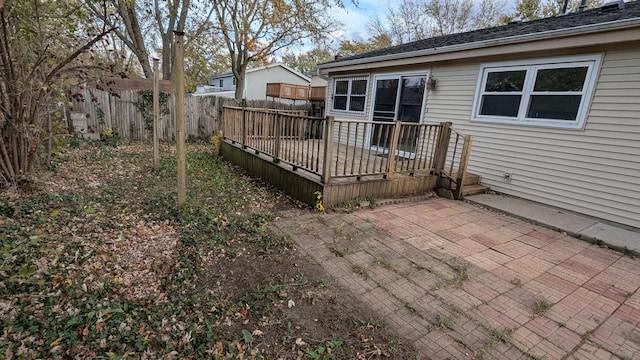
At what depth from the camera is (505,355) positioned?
190cm

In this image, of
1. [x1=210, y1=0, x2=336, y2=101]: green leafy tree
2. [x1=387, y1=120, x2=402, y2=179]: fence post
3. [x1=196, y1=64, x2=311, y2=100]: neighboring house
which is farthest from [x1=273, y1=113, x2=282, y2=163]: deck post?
[x1=196, y1=64, x2=311, y2=100]: neighboring house

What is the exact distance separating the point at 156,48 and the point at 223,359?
74.1 ft

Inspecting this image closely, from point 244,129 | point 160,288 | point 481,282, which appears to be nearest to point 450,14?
point 244,129

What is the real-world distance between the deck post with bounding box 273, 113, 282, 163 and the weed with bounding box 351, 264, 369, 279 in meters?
2.94

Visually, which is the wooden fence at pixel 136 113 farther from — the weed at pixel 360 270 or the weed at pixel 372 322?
the weed at pixel 372 322

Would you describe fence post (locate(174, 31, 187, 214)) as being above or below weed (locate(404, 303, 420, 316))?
above

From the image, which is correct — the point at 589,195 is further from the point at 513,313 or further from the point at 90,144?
the point at 90,144

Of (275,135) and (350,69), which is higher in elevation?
(350,69)

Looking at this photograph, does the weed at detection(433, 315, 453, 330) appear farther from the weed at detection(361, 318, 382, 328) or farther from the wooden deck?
the wooden deck

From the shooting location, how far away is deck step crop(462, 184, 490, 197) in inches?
214

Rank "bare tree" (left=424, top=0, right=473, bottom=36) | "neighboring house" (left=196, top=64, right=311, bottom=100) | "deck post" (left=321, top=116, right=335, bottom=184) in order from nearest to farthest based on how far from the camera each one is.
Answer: "deck post" (left=321, top=116, right=335, bottom=184) → "bare tree" (left=424, top=0, right=473, bottom=36) → "neighboring house" (left=196, top=64, right=311, bottom=100)

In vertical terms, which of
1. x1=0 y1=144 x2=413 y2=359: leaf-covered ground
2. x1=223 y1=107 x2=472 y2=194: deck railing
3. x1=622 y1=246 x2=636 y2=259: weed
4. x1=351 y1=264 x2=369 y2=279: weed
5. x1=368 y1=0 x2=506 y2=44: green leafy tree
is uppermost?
x1=368 y1=0 x2=506 y2=44: green leafy tree

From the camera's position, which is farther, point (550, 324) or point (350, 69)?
point (350, 69)

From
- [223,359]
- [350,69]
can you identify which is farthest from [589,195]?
[350,69]
